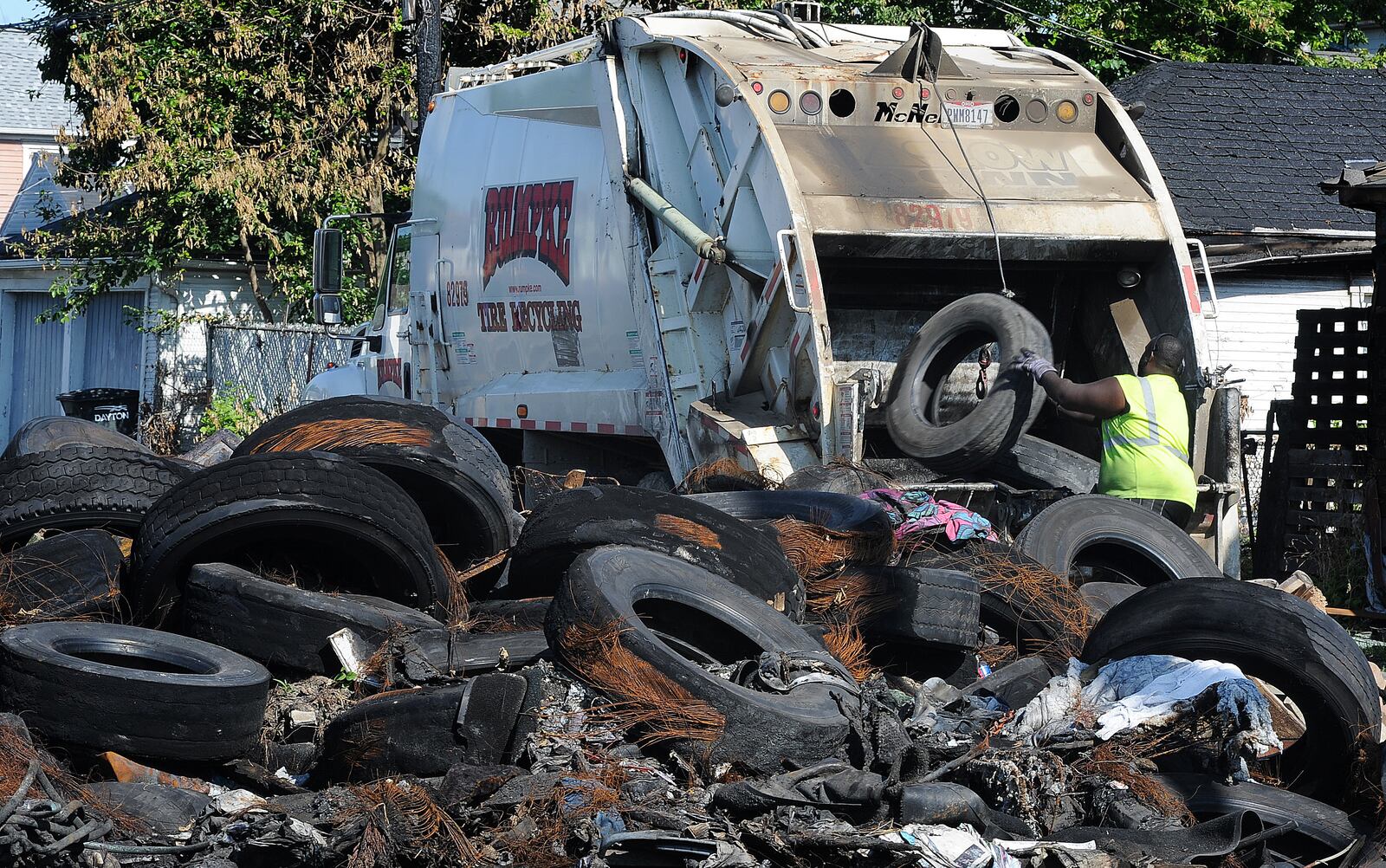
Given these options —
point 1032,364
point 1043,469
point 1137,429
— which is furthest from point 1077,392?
point 1043,469

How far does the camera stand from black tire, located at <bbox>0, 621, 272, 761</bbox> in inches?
169

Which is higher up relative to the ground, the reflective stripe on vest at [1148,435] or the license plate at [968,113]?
the license plate at [968,113]

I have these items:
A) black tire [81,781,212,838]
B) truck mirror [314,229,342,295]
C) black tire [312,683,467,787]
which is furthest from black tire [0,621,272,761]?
truck mirror [314,229,342,295]

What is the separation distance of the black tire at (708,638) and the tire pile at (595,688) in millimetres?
12

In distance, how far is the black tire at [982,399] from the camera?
7125mm

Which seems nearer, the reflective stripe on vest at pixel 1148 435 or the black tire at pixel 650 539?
the black tire at pixel 650 539

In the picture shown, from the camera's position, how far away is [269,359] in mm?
19641

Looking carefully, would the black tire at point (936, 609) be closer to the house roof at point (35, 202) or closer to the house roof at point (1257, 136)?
the house roof at point (1257, 136)

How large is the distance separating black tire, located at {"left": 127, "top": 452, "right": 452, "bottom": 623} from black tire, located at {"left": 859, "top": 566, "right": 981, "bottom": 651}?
1.75 metres

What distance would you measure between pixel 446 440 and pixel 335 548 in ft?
3.38

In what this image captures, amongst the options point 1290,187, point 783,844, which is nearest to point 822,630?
point 783,844

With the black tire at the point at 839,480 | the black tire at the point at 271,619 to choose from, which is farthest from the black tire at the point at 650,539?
the black tire at the point at 839,480

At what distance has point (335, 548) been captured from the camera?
530 centimetres

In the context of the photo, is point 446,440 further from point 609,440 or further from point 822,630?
point 609,440
